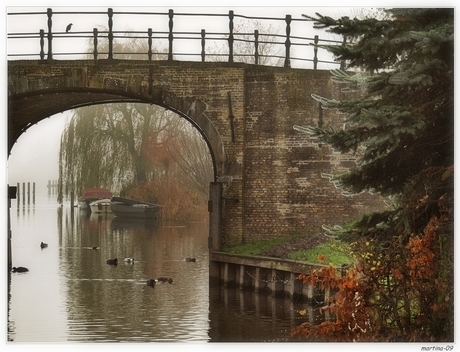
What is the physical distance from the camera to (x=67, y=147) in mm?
26484

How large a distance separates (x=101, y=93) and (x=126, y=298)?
4.99 metres

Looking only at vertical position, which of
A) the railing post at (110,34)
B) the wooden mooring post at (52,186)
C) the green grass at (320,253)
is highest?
the railing post at (110,34)

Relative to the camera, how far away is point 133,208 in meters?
30.1

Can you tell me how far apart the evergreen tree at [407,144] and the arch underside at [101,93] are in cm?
902

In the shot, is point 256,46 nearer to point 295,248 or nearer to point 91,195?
point 295,248

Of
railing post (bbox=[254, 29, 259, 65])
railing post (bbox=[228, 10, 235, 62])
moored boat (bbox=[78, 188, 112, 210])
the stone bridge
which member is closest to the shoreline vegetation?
the stone bridge

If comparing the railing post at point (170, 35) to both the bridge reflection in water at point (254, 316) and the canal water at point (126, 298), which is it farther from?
the bridge reflection in water at point (254, 316)

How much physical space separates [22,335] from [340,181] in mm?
5410

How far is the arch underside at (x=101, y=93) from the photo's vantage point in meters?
21.0

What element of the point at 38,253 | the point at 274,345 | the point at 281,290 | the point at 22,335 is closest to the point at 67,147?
the point at 38,253

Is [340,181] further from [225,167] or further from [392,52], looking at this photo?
[225,167]

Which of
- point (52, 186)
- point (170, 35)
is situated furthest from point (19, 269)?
point (170, 35)

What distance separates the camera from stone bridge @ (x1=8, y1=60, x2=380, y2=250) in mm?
20688

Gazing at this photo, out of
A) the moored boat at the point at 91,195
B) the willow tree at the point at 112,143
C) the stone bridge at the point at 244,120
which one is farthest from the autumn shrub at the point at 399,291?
the moored boat at the point at 91,195
